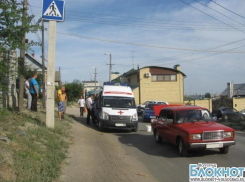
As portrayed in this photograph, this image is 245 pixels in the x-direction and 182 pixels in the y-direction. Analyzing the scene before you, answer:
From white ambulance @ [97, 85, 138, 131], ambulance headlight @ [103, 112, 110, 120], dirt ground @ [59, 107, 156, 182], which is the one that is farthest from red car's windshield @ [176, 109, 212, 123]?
ambulance headlight @ [103, 112, 110, 120]

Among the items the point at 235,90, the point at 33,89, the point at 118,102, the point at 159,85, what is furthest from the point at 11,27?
the point at 235,90

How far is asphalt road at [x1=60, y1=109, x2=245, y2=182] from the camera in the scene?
21.0 feet

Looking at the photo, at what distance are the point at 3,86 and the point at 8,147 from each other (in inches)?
133

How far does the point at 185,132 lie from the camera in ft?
27.3

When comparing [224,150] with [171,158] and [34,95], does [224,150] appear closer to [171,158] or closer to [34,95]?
[171,158]

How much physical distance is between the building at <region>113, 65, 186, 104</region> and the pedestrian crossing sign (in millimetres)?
30113

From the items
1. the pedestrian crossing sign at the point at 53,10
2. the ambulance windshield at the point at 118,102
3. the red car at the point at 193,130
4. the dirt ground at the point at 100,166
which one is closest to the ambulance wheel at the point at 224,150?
the red car at the point at 193,130

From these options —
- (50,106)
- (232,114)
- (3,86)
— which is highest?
(3,86)

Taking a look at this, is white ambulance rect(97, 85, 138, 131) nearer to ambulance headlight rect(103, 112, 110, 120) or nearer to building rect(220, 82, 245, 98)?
ambulance headlight rect(103, 112, 110, 120)

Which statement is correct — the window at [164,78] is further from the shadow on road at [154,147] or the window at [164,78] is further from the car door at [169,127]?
the car door at [169,127]

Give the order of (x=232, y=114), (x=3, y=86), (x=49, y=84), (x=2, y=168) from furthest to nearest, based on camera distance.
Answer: (x=232, y=114) → (x=49, y=84) → (x=3, y=86) → (x=2, y=168)

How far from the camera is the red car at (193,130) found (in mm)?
8148

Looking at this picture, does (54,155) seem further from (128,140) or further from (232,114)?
(232,114)

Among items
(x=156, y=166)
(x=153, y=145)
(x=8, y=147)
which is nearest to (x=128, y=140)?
(x=153, y=145)
